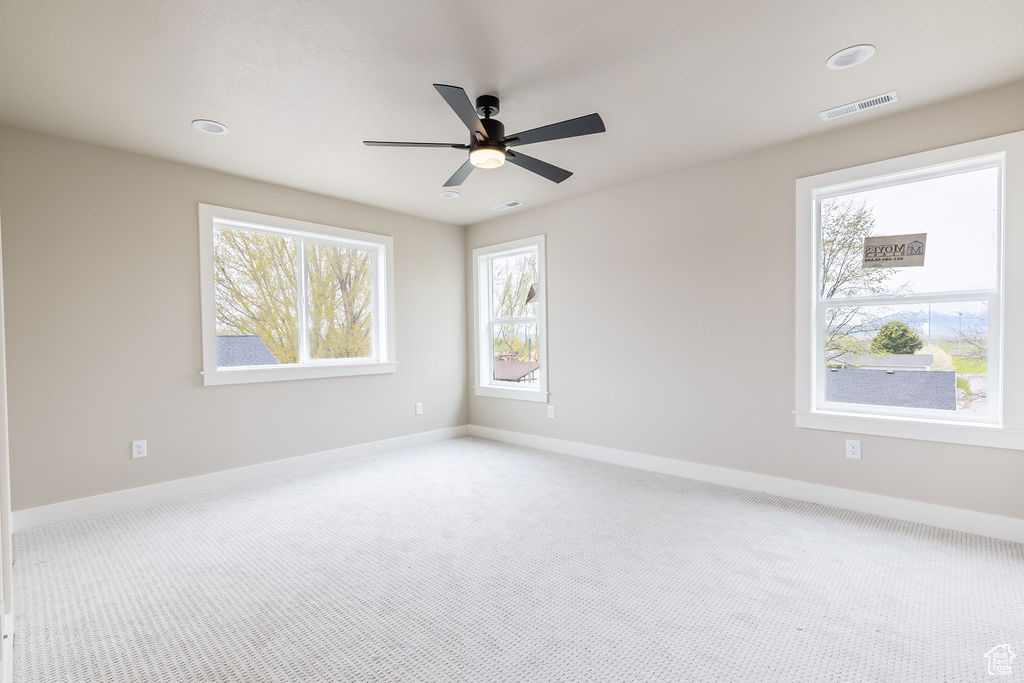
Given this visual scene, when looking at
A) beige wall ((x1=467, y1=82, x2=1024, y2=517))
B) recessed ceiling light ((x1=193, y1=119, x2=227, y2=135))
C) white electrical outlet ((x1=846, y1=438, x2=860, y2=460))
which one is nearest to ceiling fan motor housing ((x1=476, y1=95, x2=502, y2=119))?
recessed ceiling light ((x1=193, y1=119, x2=227, y2=135))

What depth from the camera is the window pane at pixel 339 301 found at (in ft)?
15.0

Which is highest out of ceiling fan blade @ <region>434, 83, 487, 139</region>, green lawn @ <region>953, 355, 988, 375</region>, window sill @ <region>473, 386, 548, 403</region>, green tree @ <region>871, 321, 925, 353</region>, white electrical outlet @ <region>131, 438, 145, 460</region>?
ceiling fan blade @ <region>434, 83, 487, 139</region>

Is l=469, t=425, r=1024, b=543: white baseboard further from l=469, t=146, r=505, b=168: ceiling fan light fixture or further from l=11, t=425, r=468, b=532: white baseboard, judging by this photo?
l=469, t=146, r=505, b=168: ceiling fan light fixture

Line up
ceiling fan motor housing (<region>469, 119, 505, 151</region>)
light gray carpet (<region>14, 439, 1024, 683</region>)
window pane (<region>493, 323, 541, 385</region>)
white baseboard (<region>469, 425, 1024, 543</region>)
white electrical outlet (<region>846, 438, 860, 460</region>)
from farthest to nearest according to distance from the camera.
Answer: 1. window pane (<region>493, 323, 541, 385</region>)
2. white electrical outlet (<region>846, 438, 860, 460</region>)
3. white baseboard (<region>469, 425, 1024, 543</region>)
4. ceiling fan motor housing (<region>469, 119, 505, 151</region>)
5. light gray carpet (<region>14, 439, 1024, 683</region>)

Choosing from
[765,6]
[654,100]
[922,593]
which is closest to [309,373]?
[654,100]

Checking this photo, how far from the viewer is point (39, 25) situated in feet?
6.72

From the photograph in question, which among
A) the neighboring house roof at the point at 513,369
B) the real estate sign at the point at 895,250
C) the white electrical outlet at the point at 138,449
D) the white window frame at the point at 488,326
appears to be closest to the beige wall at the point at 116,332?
the white electrical outlet at the point at 138,449

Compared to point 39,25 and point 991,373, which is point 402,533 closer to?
point 39,25

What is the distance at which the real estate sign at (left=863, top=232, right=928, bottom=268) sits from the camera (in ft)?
9.98

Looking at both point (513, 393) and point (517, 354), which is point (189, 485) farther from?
point (517, 354)

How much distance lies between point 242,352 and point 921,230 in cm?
509

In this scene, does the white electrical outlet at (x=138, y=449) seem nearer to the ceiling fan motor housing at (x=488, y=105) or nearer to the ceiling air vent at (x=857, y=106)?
the ceiling fan motor housing at (x=488, y=105)

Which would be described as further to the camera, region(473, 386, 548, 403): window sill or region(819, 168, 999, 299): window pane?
region(473, 386, 548, 403): window sill

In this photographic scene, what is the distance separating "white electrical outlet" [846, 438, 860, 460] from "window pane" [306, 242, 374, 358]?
13.8 ft
